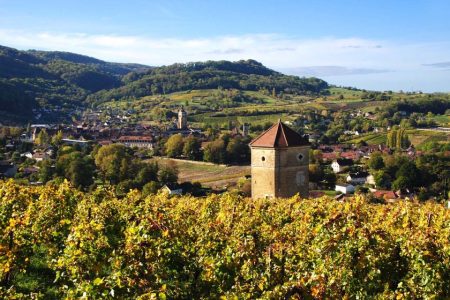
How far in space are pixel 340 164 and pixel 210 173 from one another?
2061 centimetres

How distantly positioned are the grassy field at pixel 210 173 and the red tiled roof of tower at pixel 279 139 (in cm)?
3679

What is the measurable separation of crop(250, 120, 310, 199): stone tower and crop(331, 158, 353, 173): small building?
56.7m

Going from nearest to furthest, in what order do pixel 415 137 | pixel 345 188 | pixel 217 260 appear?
1. pixel 217 260
2. pixel 345 188
3. pixel 415 137

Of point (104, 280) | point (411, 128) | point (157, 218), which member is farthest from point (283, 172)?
point (411, 128)

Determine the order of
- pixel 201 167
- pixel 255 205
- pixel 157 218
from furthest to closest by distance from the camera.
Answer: pixel 201 167
pixel 255 205
pixel 157 218

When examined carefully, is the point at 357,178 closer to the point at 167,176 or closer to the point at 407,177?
the point at 407,177

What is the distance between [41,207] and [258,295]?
9376 millimetres

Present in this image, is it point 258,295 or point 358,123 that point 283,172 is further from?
point 358,123

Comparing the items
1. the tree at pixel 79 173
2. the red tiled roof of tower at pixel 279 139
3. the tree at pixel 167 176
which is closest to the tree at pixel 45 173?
the tree at pixel 79 173

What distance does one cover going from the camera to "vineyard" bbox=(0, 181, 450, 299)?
8906 mm

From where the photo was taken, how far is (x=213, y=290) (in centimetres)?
1009

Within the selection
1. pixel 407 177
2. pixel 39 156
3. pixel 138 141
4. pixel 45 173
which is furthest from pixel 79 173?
pixel 138 141

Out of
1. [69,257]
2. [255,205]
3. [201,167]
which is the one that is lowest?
[201,167]

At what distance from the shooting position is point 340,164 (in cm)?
8412
